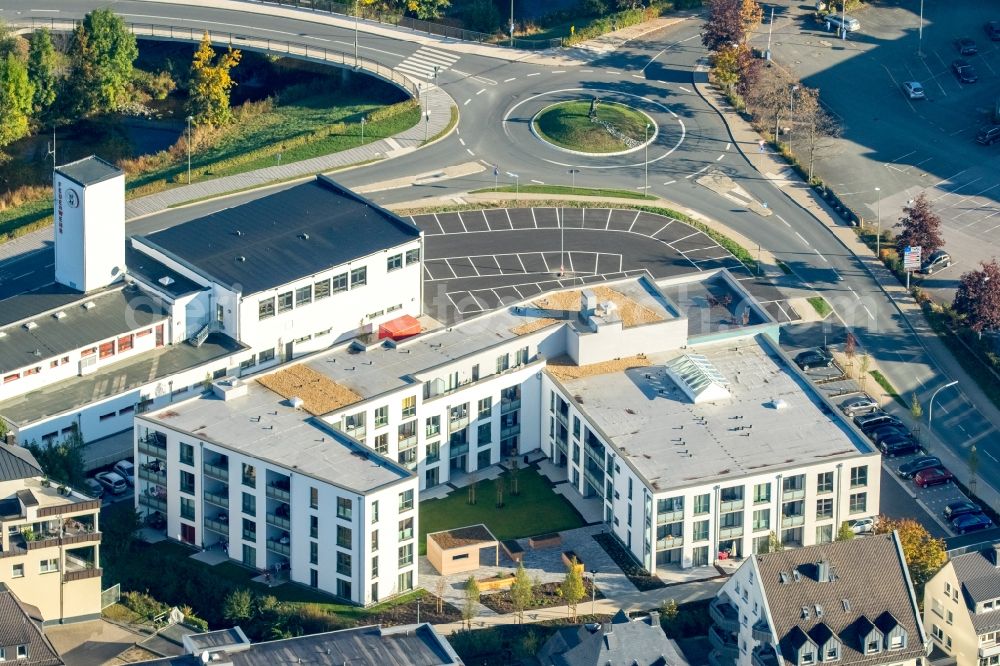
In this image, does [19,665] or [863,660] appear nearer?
[19,665]

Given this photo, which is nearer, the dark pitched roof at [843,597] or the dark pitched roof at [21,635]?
the dark pitched roof at [21,635]

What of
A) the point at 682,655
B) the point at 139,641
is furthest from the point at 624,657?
the point at 139,641

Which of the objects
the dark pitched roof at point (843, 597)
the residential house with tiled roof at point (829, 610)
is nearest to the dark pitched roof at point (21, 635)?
the residential house with tiled roof at point (829, 610)

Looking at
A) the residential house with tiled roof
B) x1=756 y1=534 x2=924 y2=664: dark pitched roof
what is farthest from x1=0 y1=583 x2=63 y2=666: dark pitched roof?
x1=756 y1=534 x2=924 y2=664: dark pitched roof

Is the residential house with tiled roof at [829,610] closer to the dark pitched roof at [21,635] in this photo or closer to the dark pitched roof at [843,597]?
the dark pitched roof at [843,597]

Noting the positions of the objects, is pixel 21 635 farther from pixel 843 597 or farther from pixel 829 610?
pixel 843 597

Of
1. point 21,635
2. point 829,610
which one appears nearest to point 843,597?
point 829,610

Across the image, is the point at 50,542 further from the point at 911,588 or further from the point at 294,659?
the point at 911,588
